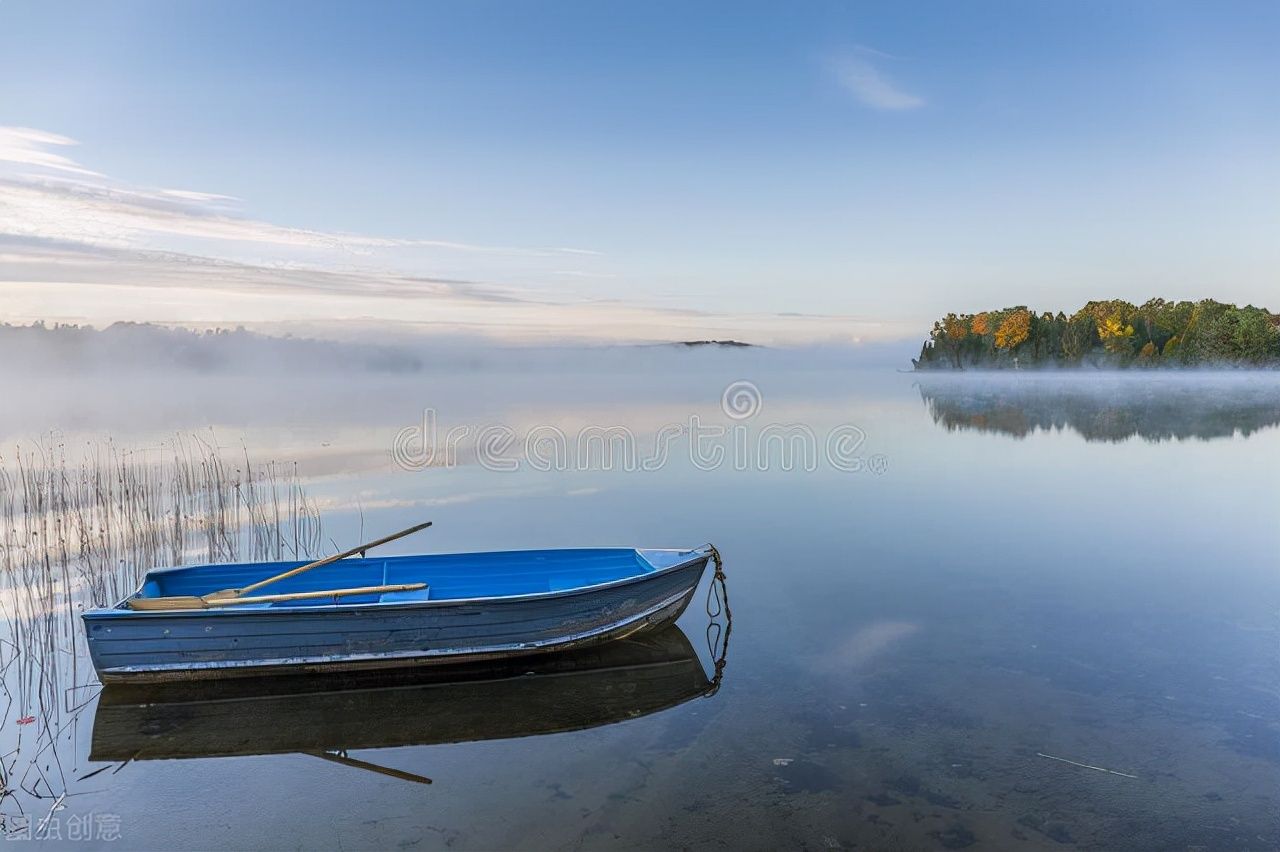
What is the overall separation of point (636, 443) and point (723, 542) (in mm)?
13917

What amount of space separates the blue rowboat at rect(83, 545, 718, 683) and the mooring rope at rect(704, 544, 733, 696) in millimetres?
420

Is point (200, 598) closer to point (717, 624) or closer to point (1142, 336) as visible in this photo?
point (717, 624)

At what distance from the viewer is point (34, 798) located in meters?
6.24

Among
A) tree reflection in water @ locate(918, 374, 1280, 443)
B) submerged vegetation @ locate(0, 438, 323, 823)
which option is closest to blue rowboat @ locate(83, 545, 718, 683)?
submerged vegetation @ locate(0, 438, 323, 823)

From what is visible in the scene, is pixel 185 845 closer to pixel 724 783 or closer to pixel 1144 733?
pixel 724 783

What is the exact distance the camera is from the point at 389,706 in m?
7.73

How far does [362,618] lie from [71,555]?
6920 millimetres

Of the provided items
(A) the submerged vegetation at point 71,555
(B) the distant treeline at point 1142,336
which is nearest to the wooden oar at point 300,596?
(A) the submerged vegetation at point 71,555

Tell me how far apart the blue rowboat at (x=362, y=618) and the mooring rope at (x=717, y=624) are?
42cm

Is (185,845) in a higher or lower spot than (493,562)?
lower

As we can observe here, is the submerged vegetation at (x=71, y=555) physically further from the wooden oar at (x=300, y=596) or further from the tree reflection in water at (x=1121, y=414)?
the tree reflection in water at (x=1121, y=414)

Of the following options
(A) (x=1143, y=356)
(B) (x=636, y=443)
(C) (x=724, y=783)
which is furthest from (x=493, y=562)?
(A) (x=1143, y=356)

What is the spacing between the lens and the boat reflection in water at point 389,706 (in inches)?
279

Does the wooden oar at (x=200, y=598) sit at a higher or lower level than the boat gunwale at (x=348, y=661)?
higher
